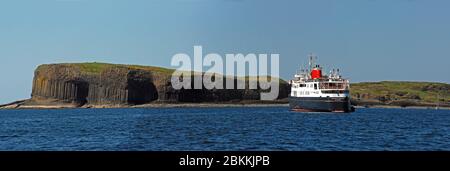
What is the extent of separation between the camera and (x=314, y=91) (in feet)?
340

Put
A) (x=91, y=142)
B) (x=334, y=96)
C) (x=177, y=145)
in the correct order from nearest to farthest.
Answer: (x=177, y=145), (x=91, y=142), (x=334, y=96)
